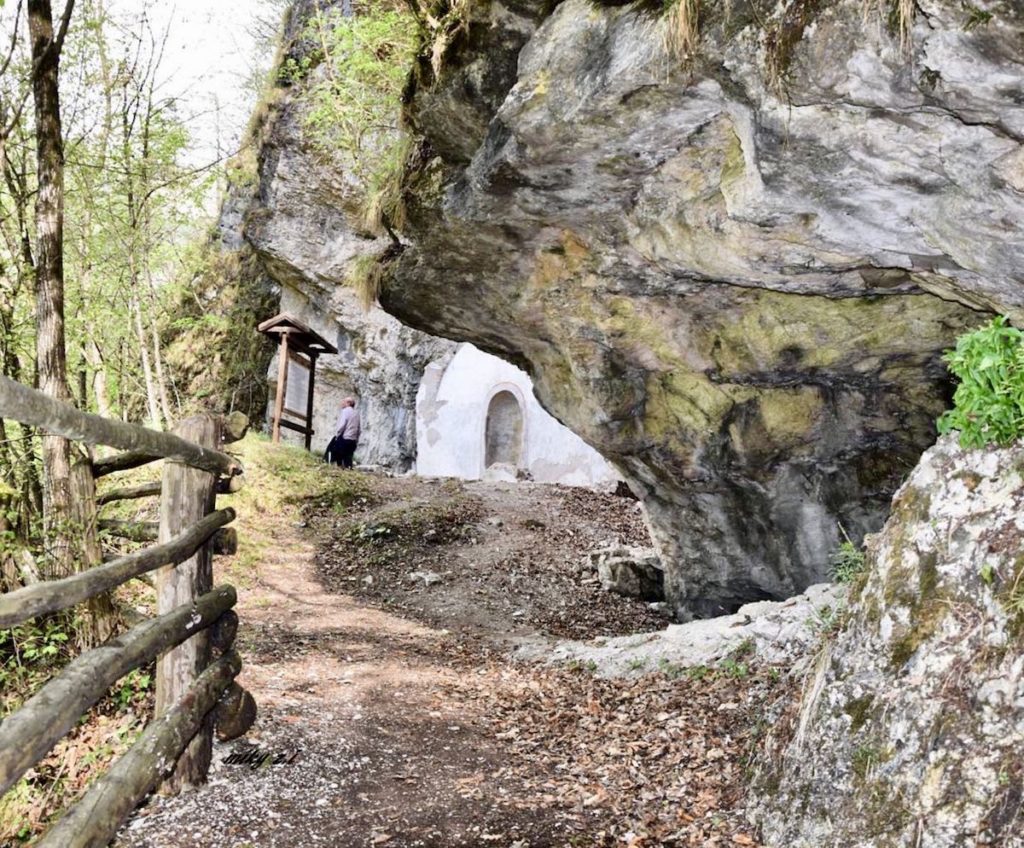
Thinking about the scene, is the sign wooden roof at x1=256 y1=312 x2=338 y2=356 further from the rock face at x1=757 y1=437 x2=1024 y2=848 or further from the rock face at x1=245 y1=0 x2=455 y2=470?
the rock face at x1=757 y1=437 x2=1024 y2=848

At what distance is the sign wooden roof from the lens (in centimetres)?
1695

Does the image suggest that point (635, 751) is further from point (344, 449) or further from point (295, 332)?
point (295, 332)

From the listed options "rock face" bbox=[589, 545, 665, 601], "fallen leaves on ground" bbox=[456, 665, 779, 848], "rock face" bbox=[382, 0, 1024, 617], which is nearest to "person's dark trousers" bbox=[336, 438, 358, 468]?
"rock face" bbox=[589, 545, 665, 601]

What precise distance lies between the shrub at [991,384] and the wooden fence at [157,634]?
378 centimetres

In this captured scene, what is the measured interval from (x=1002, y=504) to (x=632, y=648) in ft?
13.5

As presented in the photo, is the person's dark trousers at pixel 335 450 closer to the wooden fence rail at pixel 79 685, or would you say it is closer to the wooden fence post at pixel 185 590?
the wooden fence post at pixel 185 590

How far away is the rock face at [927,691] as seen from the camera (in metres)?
3.19

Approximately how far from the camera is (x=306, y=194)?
20.1 meters

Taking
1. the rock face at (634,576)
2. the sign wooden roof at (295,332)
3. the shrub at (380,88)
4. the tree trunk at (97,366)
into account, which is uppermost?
the shrub at (380,88)

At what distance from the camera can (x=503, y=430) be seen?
23422mm

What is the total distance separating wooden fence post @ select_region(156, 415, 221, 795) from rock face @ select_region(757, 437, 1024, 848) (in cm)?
287

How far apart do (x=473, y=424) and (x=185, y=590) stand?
18.6 metres

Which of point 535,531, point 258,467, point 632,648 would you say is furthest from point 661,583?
point 258,467

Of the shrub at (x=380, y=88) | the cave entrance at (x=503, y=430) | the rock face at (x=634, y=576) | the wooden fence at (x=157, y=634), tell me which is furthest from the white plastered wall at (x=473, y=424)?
the wooden fence at (x=157, y=634)
